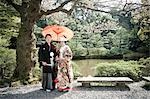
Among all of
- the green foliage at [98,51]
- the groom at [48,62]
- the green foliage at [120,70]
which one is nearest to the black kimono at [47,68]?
the groom at [48,62]

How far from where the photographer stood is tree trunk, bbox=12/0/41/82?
10.6m

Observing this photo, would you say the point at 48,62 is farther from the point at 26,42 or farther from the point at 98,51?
the point at 98,51

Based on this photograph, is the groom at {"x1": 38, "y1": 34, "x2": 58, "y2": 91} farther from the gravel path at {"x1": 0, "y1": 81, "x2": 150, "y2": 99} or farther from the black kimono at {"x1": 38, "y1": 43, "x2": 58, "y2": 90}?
the gravel path at {"x1": 0, "y1": 81, "x2": 150, "y2": 99}

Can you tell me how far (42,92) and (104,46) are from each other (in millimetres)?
20905

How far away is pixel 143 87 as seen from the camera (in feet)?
33.0

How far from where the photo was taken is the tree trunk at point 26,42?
1063 centimetres

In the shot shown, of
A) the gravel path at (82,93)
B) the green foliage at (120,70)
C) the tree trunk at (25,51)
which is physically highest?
the tree trunk at (25,51)

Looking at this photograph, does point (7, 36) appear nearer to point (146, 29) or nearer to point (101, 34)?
point (146, 29)

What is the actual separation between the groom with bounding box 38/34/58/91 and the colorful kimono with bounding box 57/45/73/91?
19 cm

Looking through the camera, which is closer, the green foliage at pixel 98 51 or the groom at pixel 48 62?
the groom at pixel 48 62

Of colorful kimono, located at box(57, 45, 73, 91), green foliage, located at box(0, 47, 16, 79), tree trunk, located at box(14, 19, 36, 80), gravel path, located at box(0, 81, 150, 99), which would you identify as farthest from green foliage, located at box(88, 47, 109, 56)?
colorful kimono, located at box(57, 45, 73, 91)

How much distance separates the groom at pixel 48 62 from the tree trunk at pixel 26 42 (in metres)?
1.75

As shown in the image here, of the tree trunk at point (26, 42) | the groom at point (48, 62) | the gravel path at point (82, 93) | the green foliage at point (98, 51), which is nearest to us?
the gravel path at point (82, 93)

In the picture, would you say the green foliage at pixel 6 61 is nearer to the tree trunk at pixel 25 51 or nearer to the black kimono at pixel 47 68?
the tree trunk at pixel 25 51
